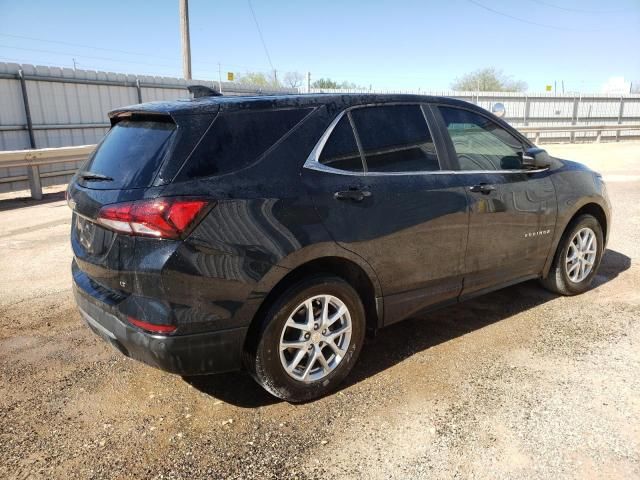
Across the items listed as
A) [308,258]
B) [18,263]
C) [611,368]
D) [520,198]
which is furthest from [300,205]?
[18,263]

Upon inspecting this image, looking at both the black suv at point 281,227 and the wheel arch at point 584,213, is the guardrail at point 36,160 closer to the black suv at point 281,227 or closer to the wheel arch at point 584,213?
the black suv at point 281,227

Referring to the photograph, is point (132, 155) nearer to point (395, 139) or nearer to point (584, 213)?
point (395, 139)

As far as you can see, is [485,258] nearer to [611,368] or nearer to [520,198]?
[520,198]

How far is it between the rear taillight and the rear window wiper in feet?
1.31

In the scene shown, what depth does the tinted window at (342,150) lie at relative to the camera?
10.3 ft

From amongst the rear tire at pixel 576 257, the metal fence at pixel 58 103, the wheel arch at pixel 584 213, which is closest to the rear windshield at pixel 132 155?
the wheel arch at pixel 584 213

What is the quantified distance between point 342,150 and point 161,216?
1.20 meters

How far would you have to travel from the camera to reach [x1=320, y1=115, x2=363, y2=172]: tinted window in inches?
124

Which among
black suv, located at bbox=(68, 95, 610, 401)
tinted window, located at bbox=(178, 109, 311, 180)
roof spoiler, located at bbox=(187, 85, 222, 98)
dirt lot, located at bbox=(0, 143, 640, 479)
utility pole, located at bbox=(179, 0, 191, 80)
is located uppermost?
utility pole, located at bbox=(179, 0, 191, 80)

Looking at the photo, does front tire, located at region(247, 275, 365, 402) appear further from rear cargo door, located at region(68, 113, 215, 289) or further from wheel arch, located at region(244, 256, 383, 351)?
rear cargo door, located at region(68, 113, 215, 289)

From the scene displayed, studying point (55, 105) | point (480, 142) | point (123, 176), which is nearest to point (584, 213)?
point (480, 142)

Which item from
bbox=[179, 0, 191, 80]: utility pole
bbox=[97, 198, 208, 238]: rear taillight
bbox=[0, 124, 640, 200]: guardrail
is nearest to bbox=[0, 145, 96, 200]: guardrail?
bbox=[0, 124, 640, 200]: guardrail

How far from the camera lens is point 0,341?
4.07 meters

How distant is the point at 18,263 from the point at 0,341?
7.99 feet
